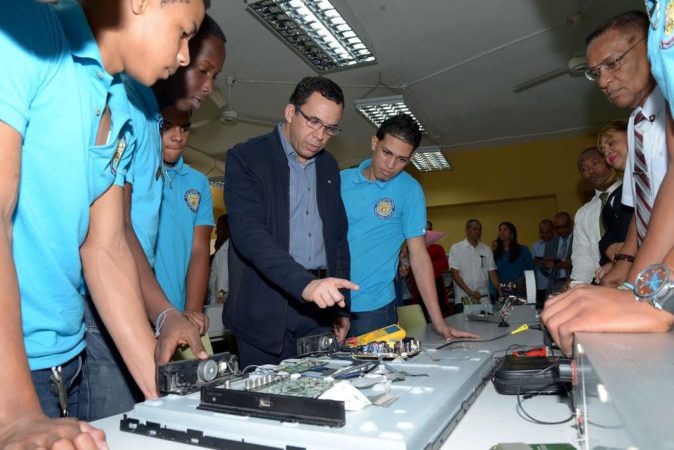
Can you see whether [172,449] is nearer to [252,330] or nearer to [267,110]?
[252,330]

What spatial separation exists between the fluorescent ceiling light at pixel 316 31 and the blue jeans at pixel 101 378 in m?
2.96

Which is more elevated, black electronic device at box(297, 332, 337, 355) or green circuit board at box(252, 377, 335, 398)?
green circuit board at box(252, 377, 335, 398)

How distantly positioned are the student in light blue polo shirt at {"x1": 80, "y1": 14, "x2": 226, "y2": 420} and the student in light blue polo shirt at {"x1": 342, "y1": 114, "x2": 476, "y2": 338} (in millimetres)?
1011

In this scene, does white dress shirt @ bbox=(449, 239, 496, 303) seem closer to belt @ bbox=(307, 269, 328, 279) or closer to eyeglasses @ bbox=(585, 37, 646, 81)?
eyeglasses @ bbox=(585, 37, 646, 81)

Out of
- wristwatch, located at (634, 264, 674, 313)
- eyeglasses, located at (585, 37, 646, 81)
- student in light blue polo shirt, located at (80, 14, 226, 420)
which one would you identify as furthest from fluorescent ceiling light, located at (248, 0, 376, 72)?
wristwatch, located at (634, 264, 674, 313)

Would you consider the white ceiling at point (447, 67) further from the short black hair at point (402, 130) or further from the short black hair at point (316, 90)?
the short black hair at point (316, 90)

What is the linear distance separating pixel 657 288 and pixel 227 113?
5.22 metres

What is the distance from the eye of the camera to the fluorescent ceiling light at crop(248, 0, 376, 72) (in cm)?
370

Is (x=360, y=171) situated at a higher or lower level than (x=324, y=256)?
higher

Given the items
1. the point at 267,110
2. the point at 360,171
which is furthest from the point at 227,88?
the point at 360,171

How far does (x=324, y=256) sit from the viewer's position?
1.92 m

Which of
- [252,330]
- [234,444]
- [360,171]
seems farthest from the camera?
[360,171]

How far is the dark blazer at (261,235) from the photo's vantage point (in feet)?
5.56

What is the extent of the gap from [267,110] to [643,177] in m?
5.27
